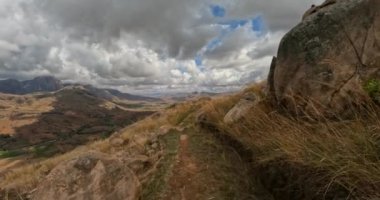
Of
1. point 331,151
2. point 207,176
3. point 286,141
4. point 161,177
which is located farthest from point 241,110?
point 331,151

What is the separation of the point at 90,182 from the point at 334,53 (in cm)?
651

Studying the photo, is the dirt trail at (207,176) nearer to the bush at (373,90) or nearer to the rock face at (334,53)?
the rock face at (334,53)

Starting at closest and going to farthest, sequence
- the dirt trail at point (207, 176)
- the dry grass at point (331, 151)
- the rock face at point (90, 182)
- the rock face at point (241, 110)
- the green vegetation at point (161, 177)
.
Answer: the dry grass at point (331, 151) → the dirt trail at point (207, 176) → the rock face at point (90, 182) → the green vegetation at point (161, 177) → the rock face at point (241, 110)

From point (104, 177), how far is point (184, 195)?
1959mm

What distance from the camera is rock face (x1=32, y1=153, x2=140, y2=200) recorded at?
8.23m

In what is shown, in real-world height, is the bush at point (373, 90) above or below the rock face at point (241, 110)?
above

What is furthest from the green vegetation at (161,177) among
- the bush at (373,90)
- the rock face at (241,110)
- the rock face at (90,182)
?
Result: the bush at (373,90)

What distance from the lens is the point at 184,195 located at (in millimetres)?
8156

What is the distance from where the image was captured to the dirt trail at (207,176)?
7.77 m

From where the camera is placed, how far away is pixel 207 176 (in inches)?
343

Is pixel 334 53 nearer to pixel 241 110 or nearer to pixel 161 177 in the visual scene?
pixel 241 110

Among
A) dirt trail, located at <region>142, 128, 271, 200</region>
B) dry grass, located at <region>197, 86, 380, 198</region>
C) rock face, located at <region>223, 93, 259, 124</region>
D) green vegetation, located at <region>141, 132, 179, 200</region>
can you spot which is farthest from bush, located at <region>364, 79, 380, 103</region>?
green vegetation, located at <region>141, 132, 179, 200</region>

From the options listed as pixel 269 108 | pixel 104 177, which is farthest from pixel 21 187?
pixel 269 108

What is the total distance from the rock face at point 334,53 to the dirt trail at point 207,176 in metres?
2.05
